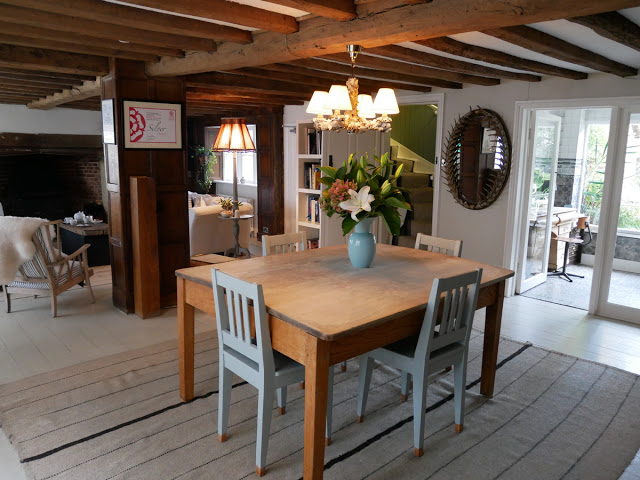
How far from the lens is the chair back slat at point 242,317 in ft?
6.82

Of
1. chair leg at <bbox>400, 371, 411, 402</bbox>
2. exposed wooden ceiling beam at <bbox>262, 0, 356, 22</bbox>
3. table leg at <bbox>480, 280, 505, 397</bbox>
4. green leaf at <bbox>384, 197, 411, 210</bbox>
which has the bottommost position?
chair leg at <bbox>400, 371, 411, 402</bbox>

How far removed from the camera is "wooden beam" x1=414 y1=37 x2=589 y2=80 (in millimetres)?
2984

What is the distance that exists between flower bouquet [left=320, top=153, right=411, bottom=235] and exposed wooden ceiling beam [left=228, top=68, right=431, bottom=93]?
1.87 meters

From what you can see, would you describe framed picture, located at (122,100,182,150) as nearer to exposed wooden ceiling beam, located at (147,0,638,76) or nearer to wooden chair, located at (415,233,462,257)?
exposed wooden ceiling beam, located at (147,0,638,76)

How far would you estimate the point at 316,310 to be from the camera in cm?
209

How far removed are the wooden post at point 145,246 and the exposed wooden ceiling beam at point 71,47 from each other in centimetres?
95

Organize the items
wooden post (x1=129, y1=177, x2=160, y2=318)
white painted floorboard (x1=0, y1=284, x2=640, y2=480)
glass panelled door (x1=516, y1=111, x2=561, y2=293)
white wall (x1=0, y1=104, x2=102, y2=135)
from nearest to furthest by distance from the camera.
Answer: white painted floorboard (x1=0, y1=284, x2=640, y2=480), wooden post (x1=129, y1=177, x2=160, y2=318), glass panelled door (x1=516, y1=111, x2=561, y2=293), white wall (x1=0, y1=104, x2=102, y2=135)

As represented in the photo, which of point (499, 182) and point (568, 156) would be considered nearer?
point (499, 182)

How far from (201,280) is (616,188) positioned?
3732 mm

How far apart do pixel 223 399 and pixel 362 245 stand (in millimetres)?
1118

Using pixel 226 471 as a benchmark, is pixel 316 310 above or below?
above

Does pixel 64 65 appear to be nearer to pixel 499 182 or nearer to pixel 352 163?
pixel 352 163

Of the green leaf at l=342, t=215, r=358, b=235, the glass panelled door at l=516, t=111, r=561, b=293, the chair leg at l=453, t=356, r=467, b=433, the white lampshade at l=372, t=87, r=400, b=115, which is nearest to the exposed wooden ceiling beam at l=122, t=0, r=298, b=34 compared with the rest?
the white lampshade at l=372, t=87, r=400, b=115

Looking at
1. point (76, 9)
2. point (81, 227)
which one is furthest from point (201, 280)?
point (81, 227)
